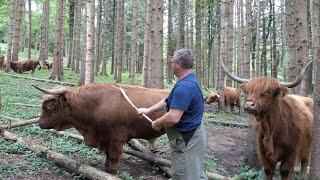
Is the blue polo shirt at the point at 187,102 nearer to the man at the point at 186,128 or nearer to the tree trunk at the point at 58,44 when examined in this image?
the man at the point at 186,128

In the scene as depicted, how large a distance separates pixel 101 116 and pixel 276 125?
313 centimetres

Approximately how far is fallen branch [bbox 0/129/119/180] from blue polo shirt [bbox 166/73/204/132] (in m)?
2.22

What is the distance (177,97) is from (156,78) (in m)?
6.23

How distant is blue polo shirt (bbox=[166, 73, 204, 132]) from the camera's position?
5.05m

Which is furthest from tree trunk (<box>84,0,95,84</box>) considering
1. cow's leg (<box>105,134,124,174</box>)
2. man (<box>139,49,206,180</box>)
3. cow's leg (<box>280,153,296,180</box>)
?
man (<box>139,49,206,180</box>)

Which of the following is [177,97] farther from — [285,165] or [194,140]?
[285,165]

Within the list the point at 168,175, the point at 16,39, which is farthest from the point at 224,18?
the point at 16,39

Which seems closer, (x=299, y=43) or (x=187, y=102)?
(x=187, y=102)

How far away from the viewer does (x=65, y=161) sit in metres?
7.80

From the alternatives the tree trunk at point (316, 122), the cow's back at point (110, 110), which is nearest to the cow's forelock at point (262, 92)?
the tree trunk at point (316, 122)

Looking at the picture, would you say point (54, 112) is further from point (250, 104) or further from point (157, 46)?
point (157, 46)

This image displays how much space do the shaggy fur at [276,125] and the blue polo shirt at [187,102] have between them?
1.71 m

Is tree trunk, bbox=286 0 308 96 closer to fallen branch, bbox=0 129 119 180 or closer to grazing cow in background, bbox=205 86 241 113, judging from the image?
fallen branch, bbox=0 129 119 180

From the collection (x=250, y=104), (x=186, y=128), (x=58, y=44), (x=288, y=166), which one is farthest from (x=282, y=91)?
(x=58, y=44)
